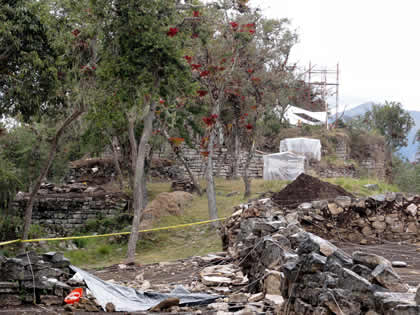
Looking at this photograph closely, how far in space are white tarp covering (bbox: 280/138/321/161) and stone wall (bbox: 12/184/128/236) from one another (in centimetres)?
1115

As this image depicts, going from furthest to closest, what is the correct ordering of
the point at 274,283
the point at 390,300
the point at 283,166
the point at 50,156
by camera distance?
the point at 283,166, the point at 50,156, the point at 274,283, the point at 390,300

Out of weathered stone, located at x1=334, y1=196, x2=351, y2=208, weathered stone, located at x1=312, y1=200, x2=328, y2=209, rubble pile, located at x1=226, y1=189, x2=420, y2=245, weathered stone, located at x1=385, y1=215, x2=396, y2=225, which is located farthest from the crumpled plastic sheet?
weathered stone, located at x1=385, y1=215, x2=396, y2=225

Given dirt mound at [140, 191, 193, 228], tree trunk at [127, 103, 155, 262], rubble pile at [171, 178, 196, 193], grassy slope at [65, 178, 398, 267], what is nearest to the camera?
tree trunk at [127, 103, 155, 262]

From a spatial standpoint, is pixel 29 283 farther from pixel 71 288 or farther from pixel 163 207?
pixel 163 207

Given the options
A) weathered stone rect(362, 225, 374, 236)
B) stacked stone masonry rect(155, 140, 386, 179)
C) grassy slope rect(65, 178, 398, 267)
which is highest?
stacked stone masonry rect(155, 140, 386, 179)

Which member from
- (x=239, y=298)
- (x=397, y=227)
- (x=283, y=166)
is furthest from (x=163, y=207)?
(x=239, y=298)

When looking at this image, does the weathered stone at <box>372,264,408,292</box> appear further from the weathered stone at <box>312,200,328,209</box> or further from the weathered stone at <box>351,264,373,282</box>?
the weathered stone at <box>312,200,328,209</box>

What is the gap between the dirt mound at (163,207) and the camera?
17.2m

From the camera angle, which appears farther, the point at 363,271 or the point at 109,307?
the point at 109,307

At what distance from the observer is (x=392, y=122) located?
140ft

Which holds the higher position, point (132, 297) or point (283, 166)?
point (283, 166)

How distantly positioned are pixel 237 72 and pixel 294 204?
6.19 m

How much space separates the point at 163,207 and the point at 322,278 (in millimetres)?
13576

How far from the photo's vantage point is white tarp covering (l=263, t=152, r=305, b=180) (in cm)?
2338
